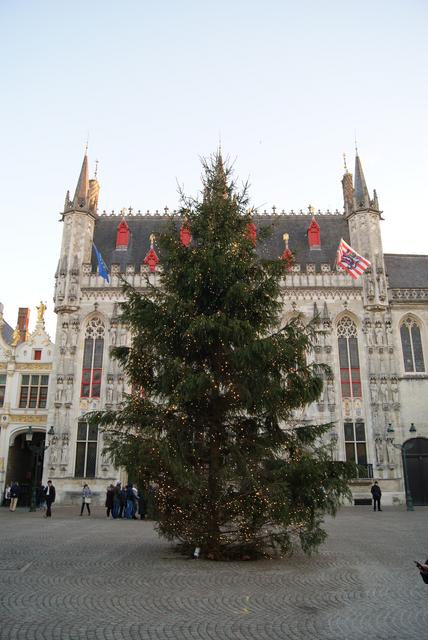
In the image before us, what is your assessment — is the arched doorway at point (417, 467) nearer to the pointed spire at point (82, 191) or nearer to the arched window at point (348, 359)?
the arched window at point (348, 359)

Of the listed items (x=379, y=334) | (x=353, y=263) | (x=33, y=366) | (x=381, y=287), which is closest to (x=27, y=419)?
(x=33, y=366)

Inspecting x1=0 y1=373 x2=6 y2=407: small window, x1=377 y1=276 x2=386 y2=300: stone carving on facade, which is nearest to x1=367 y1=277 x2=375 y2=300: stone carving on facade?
x1=377 y1=276 x2=386 y2=300: stone carving on facade

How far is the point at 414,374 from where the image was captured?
34094 mm

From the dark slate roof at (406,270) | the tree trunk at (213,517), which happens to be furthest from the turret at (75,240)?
the tree trunk at (213,517)

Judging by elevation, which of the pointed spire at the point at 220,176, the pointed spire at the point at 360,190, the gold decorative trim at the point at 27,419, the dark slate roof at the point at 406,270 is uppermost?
the pointed spire at the point at 360,190

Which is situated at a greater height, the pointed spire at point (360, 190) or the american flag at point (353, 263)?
the pointed spire at point (360, 190)

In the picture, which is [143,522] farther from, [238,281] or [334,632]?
[334,632]

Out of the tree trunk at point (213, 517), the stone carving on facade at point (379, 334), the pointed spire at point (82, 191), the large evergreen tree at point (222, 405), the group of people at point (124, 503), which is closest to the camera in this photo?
the large evergreen tree at point (222, 405)

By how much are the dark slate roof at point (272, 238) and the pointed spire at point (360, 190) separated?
2829mm

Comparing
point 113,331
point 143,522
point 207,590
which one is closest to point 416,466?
point 143,522

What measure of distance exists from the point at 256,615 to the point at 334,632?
124 centimetres

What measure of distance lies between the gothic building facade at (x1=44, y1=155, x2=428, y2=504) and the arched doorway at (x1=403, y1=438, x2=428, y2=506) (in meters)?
0.06

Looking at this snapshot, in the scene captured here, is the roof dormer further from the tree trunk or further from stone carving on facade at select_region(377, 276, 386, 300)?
the tree trunk

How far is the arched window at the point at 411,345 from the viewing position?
34625mm
